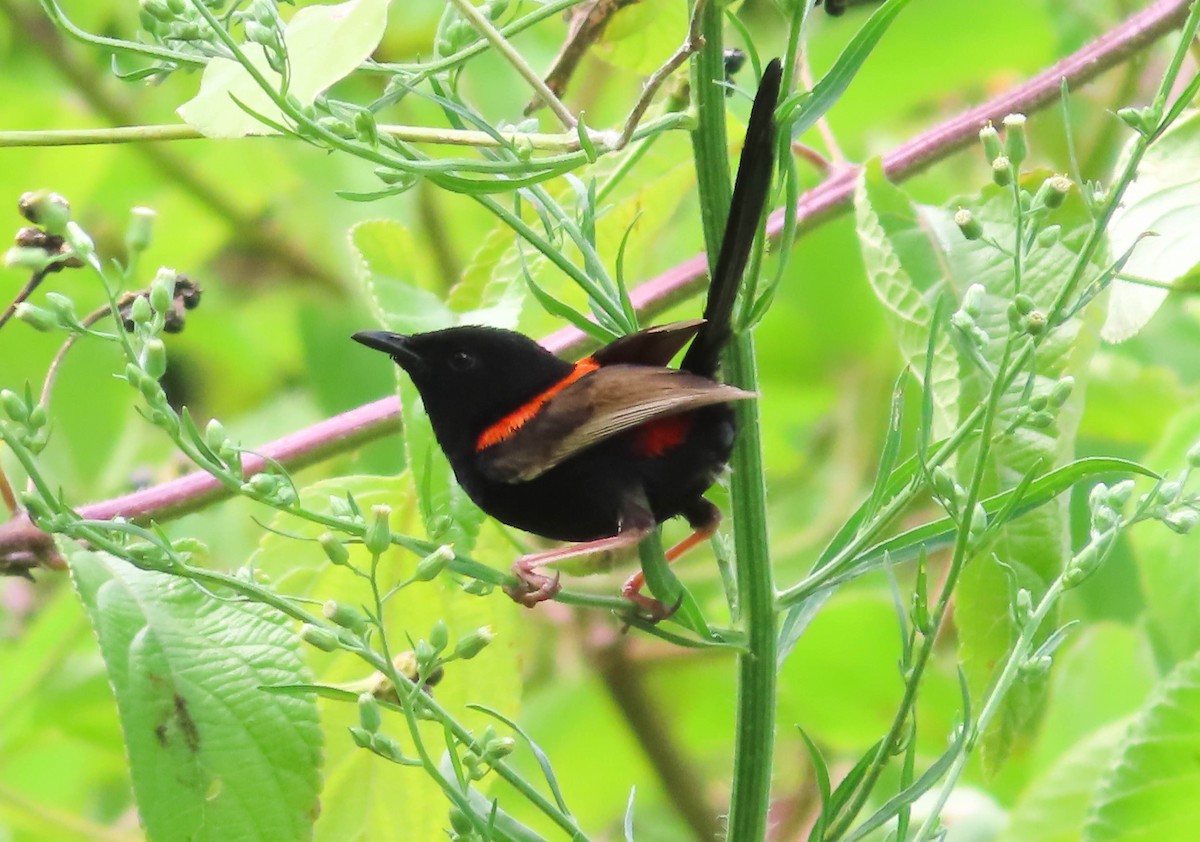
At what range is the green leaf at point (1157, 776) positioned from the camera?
6.35 feet

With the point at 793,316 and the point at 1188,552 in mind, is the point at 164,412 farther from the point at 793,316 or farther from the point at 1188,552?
the point at 793,316

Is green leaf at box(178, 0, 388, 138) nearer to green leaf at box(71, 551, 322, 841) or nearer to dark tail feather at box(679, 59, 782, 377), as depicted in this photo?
dark tail feather at box(679, 59, 782, 377)

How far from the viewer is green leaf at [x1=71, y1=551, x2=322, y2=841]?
162 centimetres

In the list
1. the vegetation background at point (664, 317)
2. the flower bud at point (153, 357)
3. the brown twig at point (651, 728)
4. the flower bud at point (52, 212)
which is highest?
the flower bud at point (52, 212)

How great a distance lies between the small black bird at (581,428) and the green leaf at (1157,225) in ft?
1.88

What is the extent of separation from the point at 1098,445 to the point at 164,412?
2528mm

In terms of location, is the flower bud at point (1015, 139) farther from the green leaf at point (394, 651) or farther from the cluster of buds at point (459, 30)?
the green leaf at point (394, 651)

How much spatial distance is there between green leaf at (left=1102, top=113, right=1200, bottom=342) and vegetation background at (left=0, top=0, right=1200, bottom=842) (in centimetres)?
39

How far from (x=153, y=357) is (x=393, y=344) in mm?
845

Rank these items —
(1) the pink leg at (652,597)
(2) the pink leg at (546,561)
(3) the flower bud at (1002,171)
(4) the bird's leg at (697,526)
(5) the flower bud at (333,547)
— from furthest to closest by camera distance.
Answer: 1. (4) the bird's leg at (697,526)
2. (2) the pink leg at (546,561)
3. (1) the pink leg at (652,597)
4. (3) the flower bud at (1002,171)
5. (5) the flower bud at (333,547)

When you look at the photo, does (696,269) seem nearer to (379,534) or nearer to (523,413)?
(523,413)

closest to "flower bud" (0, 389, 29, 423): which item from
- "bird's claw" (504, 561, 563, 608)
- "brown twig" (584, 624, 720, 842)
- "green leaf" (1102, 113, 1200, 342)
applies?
"bird's claw" (504, 561, 563, 608)

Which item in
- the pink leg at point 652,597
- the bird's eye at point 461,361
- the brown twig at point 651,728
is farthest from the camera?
the brown twig at point 651,728

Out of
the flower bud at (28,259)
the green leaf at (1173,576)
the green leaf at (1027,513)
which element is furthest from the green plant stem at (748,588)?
the green leaf at (1173,576)
